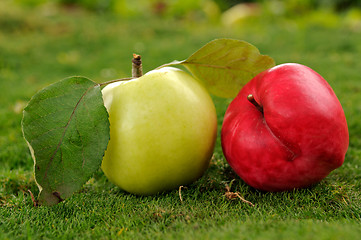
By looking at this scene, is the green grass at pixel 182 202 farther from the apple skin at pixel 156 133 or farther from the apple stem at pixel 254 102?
the apple stem at pixel 254 102

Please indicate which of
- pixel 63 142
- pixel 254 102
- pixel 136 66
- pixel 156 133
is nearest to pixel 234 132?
pixel 254 102

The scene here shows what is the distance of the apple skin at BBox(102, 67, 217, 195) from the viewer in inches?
55.8

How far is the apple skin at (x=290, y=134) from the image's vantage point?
51.4 inches

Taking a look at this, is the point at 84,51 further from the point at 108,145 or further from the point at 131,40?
the point at 108,145

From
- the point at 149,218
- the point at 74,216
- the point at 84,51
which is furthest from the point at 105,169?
the point at 84,51

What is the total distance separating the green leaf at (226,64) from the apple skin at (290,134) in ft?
0.68

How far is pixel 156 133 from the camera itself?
4.63 feet

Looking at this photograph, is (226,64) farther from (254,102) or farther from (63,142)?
(63,142)

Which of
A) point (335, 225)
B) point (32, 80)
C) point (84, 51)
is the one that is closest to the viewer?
point (335, 225)

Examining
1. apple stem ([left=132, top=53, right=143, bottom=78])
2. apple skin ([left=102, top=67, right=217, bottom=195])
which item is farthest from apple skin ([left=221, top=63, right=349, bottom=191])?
apple stem ([left=132, top=53, right=143, bottom=78])

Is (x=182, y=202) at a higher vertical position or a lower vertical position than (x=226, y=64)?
lower

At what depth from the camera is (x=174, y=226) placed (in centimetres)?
122

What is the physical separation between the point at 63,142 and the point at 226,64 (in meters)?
0.83

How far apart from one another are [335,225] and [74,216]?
94cm
